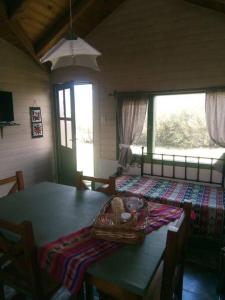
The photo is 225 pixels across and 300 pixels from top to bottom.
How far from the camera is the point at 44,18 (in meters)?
3.08

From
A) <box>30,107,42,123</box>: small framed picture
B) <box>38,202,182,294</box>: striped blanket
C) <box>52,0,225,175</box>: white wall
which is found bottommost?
<box>38,202,182,294</box>: striped blanket

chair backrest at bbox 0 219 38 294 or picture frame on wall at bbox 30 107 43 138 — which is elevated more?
picture frame on wall at bbox 30 107 43 138

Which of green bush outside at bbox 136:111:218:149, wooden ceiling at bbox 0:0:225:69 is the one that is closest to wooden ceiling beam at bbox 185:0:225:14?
wooden ceiling at bbox 0:0:225:69

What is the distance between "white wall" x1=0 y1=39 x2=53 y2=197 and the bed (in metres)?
1.57

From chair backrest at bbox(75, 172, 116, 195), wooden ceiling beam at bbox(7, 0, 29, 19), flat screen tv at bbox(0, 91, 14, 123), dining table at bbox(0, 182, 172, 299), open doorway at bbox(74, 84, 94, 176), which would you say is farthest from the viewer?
open doorway at bbox(74, 84, 94, 176)

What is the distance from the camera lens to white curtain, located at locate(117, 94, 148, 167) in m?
3.35

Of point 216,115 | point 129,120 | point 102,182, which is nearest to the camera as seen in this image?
point 102,182

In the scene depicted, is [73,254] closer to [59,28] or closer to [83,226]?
[83,226]

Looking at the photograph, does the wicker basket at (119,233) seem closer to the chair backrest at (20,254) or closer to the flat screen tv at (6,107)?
the chair backrest at (20,254)

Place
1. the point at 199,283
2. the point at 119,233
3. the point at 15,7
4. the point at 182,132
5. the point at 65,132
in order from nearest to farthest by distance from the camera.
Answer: the point at 119,233
the point at 199,283
the point at 15,7
the point at 182,132
the point at 65,132

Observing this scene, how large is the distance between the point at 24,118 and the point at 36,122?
0.26 metres

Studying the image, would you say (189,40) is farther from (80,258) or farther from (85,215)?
(80,258)

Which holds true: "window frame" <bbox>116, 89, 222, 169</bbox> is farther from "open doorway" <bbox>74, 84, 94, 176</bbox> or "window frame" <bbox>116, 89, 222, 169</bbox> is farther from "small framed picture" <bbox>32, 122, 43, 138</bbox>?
"small framed picture" <bbox>32, 122, 43, 138</bbox>

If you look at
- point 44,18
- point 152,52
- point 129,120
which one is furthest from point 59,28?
point 129,120
